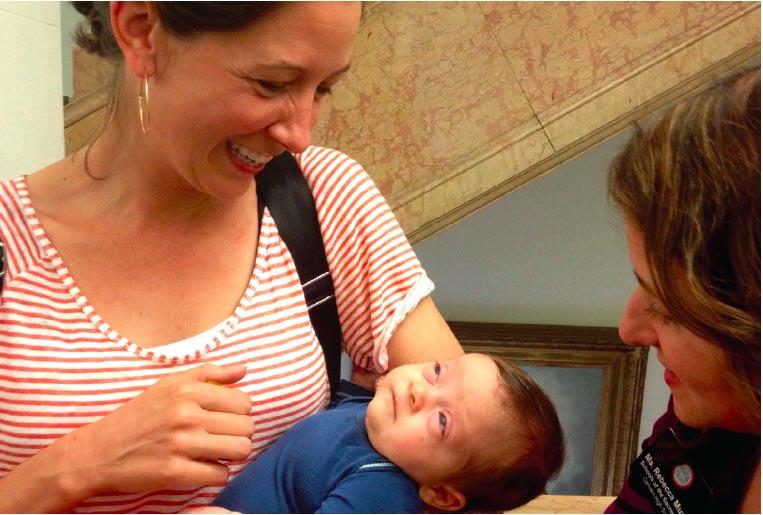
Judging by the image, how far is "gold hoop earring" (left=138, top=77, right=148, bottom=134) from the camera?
4.26ft

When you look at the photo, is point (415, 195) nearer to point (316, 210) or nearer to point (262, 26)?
point (316, 210)

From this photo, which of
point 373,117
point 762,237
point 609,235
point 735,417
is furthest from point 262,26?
point 609,235

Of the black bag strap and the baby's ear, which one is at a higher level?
the black bag strap

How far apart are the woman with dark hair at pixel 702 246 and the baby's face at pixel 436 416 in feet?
1.30

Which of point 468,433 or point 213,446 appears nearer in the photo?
point 213,446

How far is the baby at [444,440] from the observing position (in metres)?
1.43

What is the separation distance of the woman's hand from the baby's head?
0.37 metres

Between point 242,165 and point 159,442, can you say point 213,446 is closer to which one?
point 159,442

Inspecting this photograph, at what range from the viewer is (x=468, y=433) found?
4.89 feet

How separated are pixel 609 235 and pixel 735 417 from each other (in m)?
3.19

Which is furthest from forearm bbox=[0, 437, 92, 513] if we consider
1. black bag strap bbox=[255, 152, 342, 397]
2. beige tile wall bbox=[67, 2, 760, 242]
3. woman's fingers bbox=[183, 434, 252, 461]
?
beige tile wall bbox=[67, 2, 760, 242]

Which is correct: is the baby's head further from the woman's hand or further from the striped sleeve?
the woman's hand

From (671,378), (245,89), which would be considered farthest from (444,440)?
(245,89)

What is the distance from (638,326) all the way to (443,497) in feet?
1.74
